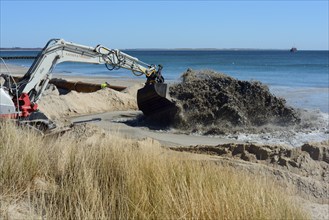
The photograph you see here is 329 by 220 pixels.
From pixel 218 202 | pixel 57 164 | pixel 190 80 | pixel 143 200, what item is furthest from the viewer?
pixel 190 80

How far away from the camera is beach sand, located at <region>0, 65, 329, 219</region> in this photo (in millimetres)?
7777

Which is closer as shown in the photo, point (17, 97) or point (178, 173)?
point (178, 173)

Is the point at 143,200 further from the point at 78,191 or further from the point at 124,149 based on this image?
the point at 124,149

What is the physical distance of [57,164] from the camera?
6551 millimetres

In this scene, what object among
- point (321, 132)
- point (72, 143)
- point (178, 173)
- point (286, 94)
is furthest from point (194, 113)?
point (286, 94)

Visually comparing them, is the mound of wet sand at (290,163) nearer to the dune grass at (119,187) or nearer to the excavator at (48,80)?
the dune grass at (119,187)

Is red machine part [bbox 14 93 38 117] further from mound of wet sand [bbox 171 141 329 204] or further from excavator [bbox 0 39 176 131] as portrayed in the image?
mound of wet sand [bbox 171 141 329 204]

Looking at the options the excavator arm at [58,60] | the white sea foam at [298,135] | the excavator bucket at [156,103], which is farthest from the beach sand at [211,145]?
the excavator arm at [58,60]

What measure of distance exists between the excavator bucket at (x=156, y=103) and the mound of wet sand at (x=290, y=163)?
11.6 ft

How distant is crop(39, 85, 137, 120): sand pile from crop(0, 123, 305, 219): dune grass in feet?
34.1

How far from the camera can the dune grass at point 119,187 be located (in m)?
4.70

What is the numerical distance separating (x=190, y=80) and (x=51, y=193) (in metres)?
11.3

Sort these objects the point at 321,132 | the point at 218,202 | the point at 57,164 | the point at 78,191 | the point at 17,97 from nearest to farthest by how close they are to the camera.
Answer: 1. the point at 218,202
2. the point at 78,191
3. the point at 57,164
4. the point at 17,97
5. the point at 321,132

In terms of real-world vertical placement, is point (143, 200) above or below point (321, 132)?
above
